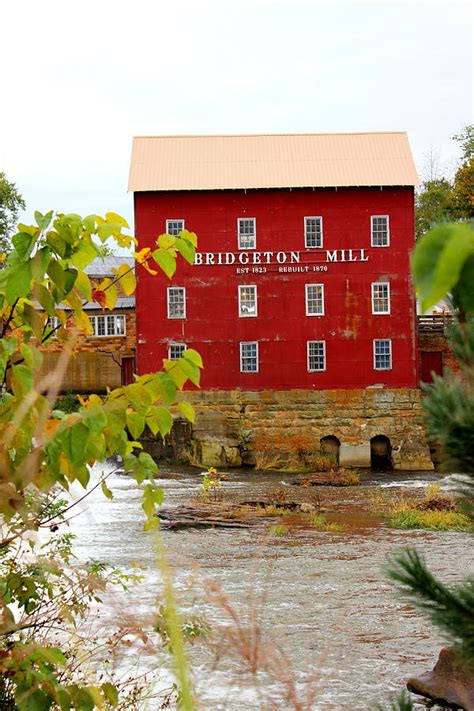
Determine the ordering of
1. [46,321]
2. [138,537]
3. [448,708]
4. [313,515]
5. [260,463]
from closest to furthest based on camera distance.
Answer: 1. [46,321]
2. [448,708]
3. [138,537]
4. [313,515]
5. [260,463]

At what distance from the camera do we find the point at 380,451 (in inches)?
1623

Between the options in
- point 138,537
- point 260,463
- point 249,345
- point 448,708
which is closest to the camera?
point 448,708

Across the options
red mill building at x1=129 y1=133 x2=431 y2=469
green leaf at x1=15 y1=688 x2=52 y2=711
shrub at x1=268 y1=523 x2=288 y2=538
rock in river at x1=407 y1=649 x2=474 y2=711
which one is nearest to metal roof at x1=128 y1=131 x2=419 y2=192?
red mill building at x1=129 y1=133 x2=431 y2=469

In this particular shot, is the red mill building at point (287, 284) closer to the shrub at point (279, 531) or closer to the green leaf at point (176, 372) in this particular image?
the shrub at point (279, 531)

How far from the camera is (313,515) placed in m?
24.3

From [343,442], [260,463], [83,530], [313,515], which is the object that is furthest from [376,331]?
[83,530]

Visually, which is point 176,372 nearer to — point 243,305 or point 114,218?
point 114,218

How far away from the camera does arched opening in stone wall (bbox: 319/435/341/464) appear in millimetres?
40344

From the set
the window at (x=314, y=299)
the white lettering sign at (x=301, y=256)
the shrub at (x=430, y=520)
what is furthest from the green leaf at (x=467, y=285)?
the white lettering sign at (x=301, y=256)

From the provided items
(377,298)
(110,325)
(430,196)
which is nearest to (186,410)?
(377,298)

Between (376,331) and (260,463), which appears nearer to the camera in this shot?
(260,463)

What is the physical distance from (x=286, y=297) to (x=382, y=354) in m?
4.73

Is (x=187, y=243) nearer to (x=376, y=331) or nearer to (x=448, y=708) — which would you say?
(x=448, y=708)

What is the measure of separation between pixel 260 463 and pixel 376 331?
774 cm
